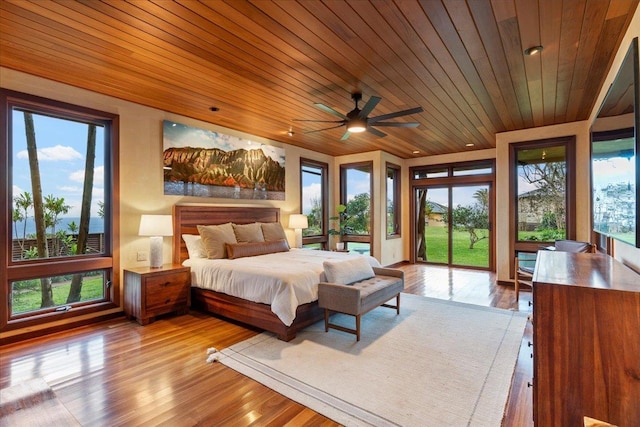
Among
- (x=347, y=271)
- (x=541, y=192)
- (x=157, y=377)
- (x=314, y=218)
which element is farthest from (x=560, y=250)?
(x=157, y=377)

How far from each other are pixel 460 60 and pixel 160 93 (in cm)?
341

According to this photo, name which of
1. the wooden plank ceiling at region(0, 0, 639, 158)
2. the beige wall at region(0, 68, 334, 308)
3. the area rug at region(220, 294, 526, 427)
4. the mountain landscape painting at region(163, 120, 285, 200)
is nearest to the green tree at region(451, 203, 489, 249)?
the wooden plank ceiling at region(0, 0, 639, 158)

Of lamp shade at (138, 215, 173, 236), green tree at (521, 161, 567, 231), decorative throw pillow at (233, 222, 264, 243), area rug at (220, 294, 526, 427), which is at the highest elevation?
green tree at (521, 161, 567, 231)

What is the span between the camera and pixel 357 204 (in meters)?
7.43

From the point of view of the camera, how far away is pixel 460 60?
2961 millimetres

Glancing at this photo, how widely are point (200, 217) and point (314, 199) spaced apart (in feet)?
9.72

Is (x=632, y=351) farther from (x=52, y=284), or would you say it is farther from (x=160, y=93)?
(x=52, y=284)

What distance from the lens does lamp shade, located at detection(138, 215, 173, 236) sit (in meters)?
3.90

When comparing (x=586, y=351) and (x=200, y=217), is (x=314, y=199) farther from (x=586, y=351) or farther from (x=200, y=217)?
(x=586, y=351)

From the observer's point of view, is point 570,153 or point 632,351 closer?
point 632,351

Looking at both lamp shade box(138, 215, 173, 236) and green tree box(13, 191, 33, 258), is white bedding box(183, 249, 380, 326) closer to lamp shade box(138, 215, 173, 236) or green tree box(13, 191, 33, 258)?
lamp shade box(138, 215, 173, 236)

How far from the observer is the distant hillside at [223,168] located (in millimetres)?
4535

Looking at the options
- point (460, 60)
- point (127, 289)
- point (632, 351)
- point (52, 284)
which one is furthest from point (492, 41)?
point (52, 284)

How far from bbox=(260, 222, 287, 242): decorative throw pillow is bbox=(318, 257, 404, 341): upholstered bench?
184 cm
